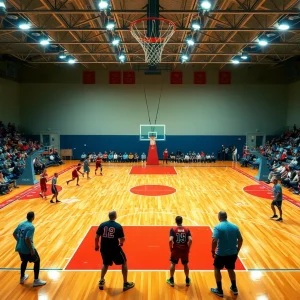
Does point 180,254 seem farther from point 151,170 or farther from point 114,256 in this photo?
point 151,170

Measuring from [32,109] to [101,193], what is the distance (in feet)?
57.8

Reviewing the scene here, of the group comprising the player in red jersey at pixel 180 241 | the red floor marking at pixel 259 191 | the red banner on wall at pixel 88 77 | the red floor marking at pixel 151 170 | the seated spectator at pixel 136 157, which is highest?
the red banner on wall at pixel 88 77

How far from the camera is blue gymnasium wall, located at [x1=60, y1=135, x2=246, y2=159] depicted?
28328mm

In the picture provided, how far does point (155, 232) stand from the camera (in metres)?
8.92

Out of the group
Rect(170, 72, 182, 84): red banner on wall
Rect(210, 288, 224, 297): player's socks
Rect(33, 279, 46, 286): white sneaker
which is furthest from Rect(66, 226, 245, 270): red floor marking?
Rect(170, 72, 182, 84): red banner on wall

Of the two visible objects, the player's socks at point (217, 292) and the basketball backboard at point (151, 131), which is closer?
the player's socks at point (217, 292)

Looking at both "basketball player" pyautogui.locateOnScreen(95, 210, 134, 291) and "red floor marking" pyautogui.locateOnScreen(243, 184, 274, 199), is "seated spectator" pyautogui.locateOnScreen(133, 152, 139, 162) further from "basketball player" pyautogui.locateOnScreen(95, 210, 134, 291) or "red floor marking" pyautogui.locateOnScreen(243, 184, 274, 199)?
"basketball player" pyautogui.locateOnScreen(95, 210, 134, 291)

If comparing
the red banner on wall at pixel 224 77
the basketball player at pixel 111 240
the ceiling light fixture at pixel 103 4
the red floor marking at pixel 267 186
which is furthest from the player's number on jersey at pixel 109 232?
the red banner on wall at pixel 224 77

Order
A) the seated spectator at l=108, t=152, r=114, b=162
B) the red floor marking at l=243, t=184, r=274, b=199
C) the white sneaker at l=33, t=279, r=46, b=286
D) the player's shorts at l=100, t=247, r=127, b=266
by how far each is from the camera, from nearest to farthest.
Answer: the player's shorts at l=100, t=247, r=127, b=266, the white sneaker at l=33, t=279, r=46, b=286, the red floor marking at l=243, t=184, r=274, b=199, the seated spectator at l=108, t=152, r=114, b=162

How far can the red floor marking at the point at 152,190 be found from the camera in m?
14.5

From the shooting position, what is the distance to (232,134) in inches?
1121

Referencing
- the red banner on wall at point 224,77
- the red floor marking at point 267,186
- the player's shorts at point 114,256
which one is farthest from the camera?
the red banner on wall at point 224,77

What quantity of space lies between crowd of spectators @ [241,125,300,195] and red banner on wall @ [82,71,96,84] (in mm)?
15846

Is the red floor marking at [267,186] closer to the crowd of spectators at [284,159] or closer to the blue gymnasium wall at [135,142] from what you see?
the crowd of spectators at [284,159]
